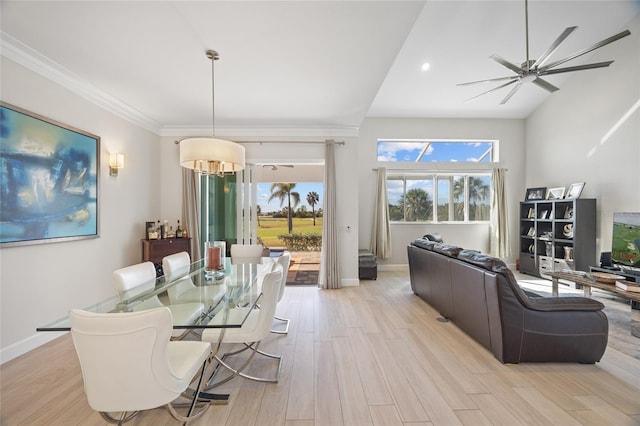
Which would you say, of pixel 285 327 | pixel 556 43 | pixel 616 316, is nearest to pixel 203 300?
pixel 285 327

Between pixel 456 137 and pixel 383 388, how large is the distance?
5.85 m

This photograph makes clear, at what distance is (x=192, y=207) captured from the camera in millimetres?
4594

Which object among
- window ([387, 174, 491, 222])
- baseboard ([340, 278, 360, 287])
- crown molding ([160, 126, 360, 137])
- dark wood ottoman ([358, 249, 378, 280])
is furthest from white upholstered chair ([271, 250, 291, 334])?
window ([387, 174, 491, 222])

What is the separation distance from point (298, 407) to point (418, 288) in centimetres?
280

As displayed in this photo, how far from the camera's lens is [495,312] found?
2359 mm

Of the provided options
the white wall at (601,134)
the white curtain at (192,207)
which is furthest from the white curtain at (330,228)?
the white wall at (601,134)

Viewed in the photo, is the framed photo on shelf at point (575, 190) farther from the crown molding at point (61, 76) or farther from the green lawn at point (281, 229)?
the crown molding at point (61, 76)

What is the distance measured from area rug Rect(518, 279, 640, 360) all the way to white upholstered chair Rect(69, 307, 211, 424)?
3.88 m

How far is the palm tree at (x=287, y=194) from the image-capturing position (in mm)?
8336

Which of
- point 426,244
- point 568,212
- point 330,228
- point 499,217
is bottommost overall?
point 426,244

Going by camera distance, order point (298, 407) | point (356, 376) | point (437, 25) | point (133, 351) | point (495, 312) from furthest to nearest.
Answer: point (437, 25) < point (495, 312) < point (356, 376) < point (298, 407) < point (133, 351)

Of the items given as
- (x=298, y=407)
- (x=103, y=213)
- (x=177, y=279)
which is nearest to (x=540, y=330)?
(x=298, y=407)

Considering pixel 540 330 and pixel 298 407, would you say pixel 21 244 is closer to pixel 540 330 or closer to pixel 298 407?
pixel 298 407

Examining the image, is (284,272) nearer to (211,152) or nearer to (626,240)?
(211,152)
